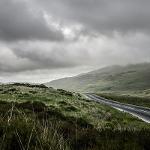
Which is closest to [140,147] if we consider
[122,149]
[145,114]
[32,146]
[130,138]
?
[122,149]

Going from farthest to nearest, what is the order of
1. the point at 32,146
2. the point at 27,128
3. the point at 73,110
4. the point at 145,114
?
the point at 145,114
the point at 73,110
the point at 27,128
the point at 32,146

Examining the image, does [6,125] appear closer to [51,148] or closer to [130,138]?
[51,148]

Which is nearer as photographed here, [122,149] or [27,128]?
[122,149]

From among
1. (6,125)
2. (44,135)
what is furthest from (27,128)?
(44,135)

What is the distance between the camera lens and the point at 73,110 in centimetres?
2914

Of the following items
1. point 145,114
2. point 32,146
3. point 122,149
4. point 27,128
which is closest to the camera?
Answer: point 32,146

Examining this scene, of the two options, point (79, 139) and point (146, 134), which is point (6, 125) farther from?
point (146, 134)

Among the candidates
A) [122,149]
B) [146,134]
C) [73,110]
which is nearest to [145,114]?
[73,110]

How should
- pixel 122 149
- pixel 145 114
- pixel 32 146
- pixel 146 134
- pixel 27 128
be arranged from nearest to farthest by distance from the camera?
pixel 32 146
pixel 122 149
pixel 27 128
pixel 146 134
pixel 145 114

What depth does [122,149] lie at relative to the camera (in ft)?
23.0

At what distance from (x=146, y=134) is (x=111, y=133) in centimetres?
93

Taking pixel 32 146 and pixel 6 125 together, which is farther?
pixel 6 125

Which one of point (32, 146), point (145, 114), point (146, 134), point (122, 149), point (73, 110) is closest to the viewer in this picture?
point (32, 146)

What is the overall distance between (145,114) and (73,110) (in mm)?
9110
